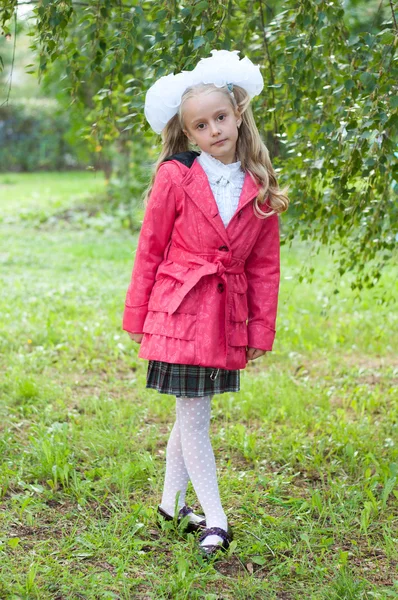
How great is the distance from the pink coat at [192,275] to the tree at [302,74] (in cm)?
50

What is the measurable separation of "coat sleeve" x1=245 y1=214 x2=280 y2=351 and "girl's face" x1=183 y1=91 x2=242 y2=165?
11.5 inches

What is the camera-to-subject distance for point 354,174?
3.08m

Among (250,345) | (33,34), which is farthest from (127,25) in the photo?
(250,345)

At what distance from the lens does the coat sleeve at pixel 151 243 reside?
251cm

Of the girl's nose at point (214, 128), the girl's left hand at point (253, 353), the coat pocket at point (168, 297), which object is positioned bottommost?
the girl's left hand at point (253, 353)

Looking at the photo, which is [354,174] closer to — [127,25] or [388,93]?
[388,93]

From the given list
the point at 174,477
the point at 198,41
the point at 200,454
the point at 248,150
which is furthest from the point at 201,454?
the point at 198,41

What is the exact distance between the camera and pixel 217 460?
3.37 meters

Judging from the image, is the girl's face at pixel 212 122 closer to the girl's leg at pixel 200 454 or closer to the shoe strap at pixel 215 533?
the girl's leg at pixel 200 454

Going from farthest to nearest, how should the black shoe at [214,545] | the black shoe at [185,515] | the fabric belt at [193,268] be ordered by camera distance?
the black shoe at [185,515] → the black shoe at [214,545] → the fabric belt at [193,268]

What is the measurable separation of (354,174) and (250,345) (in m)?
0.88

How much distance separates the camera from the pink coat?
2.47 m

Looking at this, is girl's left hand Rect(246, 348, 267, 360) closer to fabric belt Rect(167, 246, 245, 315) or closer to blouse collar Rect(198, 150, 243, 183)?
fabric belt Rect(167, 246, 245, 315)

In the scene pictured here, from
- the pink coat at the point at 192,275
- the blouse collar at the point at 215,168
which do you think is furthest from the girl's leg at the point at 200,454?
the blouse collar at the point at 215,168
